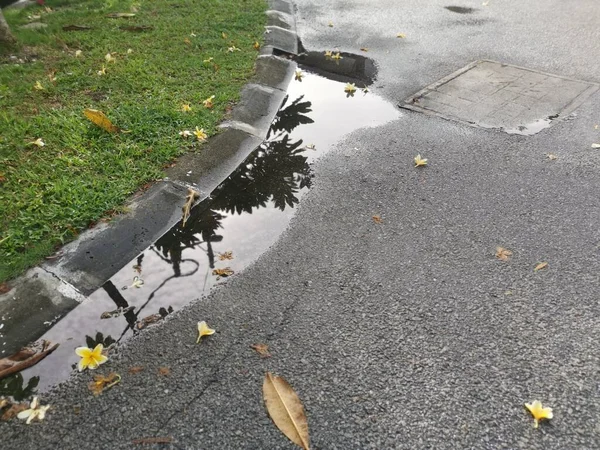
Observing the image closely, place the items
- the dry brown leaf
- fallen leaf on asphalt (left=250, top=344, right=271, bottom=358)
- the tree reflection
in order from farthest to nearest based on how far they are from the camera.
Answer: the dry brown leaf, the tree reflection, fallen leaf on asphalt (left=250, top=344, right=271, bottom=358)

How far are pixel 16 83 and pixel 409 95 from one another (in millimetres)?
4312

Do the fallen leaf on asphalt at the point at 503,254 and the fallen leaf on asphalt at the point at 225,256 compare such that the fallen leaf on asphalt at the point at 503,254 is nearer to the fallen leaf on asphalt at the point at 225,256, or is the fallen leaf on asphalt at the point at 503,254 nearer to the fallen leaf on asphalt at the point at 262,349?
the fallen leaf on asphalt at the point at 262,349

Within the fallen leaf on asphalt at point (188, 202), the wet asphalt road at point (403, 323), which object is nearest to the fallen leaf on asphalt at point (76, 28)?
the fallen leaf on asphalt at point (188, 202)

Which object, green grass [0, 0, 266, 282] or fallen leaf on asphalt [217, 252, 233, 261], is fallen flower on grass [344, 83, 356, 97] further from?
fallen leaf on asphalt [217, 252, 233, 261]

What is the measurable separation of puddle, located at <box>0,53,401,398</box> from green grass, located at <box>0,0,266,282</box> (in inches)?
21.7

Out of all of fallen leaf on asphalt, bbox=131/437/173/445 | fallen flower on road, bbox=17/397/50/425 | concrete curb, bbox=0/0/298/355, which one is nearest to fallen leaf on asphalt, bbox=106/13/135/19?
concrete curb, bbox=0/0/298/355

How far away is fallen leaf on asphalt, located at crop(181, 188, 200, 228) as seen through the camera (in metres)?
3.26

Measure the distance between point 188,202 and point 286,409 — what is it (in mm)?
1813

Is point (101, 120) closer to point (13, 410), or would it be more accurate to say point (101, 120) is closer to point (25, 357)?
point (25, 357)

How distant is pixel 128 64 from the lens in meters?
5.27

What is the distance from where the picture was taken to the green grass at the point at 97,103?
10.4 ft

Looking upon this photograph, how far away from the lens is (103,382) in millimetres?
2191

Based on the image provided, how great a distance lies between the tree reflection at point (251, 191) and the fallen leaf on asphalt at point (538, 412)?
6.35ft

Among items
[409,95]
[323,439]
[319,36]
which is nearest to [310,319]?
[323,439]
